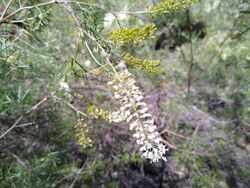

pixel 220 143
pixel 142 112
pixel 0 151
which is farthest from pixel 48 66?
pixel 142 112

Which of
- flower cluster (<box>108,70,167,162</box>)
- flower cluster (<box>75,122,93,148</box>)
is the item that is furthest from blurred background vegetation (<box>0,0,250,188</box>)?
flower cluster (<box>108,70,167,162</box>)

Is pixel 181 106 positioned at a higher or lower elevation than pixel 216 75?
lower

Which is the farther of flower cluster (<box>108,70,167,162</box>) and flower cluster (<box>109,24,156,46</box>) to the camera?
flower cluster (<box>109,24,156,46</box>)

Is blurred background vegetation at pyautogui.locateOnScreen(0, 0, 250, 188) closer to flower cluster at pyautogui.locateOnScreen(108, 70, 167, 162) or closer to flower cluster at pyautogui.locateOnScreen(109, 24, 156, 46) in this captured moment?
flower cluster at pyautogui.locateOnScreen(109, 24, 156, 46)

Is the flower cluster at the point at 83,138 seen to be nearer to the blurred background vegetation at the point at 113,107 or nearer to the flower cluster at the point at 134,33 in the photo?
the blurred background vegetation at the point at 113,107

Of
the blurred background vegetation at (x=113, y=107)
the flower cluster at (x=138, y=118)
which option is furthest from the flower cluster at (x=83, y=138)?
the flower cluster at (x=138, y=118)

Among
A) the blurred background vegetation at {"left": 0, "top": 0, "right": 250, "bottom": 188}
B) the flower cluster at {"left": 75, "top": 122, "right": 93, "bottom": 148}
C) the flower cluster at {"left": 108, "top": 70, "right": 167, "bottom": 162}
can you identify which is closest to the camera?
the flower cluster at {"left": 108, "top": 70, "right": 167, "bottom": 162}

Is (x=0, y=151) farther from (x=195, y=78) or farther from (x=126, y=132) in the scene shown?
(x=195, y=78)
